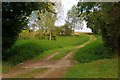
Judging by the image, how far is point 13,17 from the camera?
2725 centimetres

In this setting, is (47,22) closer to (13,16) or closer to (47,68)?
(13,16)

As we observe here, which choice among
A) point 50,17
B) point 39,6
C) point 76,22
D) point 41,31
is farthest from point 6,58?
point 76,22

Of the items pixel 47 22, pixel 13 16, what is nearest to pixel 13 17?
pixel 13 16

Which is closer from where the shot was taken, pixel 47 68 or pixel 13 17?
pixel 47 68

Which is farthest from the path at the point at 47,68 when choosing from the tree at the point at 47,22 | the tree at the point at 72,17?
the tree at the point at 72,17

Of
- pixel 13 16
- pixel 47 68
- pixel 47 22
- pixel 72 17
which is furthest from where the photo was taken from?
pixel 72 17

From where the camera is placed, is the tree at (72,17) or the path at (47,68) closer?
the path at (47,68)

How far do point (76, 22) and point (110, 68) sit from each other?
6673 centimetres

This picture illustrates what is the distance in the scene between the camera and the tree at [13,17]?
2572cm

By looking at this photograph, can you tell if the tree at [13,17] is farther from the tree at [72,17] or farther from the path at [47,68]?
the tree at [72,17]

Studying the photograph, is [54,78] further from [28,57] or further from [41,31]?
[41,31]

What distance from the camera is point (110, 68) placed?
17781 millimetres

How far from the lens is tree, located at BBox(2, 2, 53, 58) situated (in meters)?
25.7

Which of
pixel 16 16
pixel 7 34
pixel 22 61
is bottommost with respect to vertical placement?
pixel 22 61
